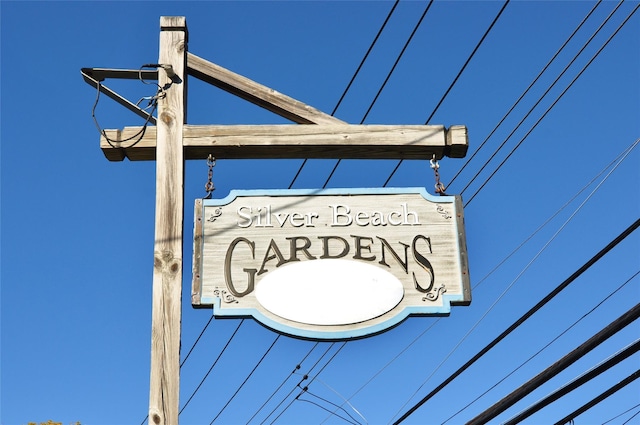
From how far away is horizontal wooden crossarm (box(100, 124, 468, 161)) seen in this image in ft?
16.9

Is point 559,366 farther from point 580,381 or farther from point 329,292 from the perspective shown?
point 329,292

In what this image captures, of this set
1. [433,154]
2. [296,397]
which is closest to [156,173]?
[433,154]

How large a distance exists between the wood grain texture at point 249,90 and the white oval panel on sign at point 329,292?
1.04 m

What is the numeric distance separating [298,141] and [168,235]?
3.18 ft

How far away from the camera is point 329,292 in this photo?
4688 millimetres

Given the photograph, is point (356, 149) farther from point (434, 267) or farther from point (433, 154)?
point (434, 267)

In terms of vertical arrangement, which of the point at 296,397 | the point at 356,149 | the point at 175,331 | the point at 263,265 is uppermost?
the point at 296,397

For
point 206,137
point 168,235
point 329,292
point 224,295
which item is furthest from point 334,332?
point 206,137

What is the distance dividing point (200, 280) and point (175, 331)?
0.30 meters

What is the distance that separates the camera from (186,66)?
544cm

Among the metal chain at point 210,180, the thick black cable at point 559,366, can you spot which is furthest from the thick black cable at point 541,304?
the metal chain at point 210,180

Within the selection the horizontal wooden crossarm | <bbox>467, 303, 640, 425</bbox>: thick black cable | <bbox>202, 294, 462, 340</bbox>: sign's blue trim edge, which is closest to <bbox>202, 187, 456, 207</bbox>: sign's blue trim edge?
the horizontal wooden crossarm

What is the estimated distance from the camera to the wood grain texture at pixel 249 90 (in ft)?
17.7

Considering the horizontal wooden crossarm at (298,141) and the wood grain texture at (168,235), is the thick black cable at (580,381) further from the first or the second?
the wood grain texture at (168,235)
